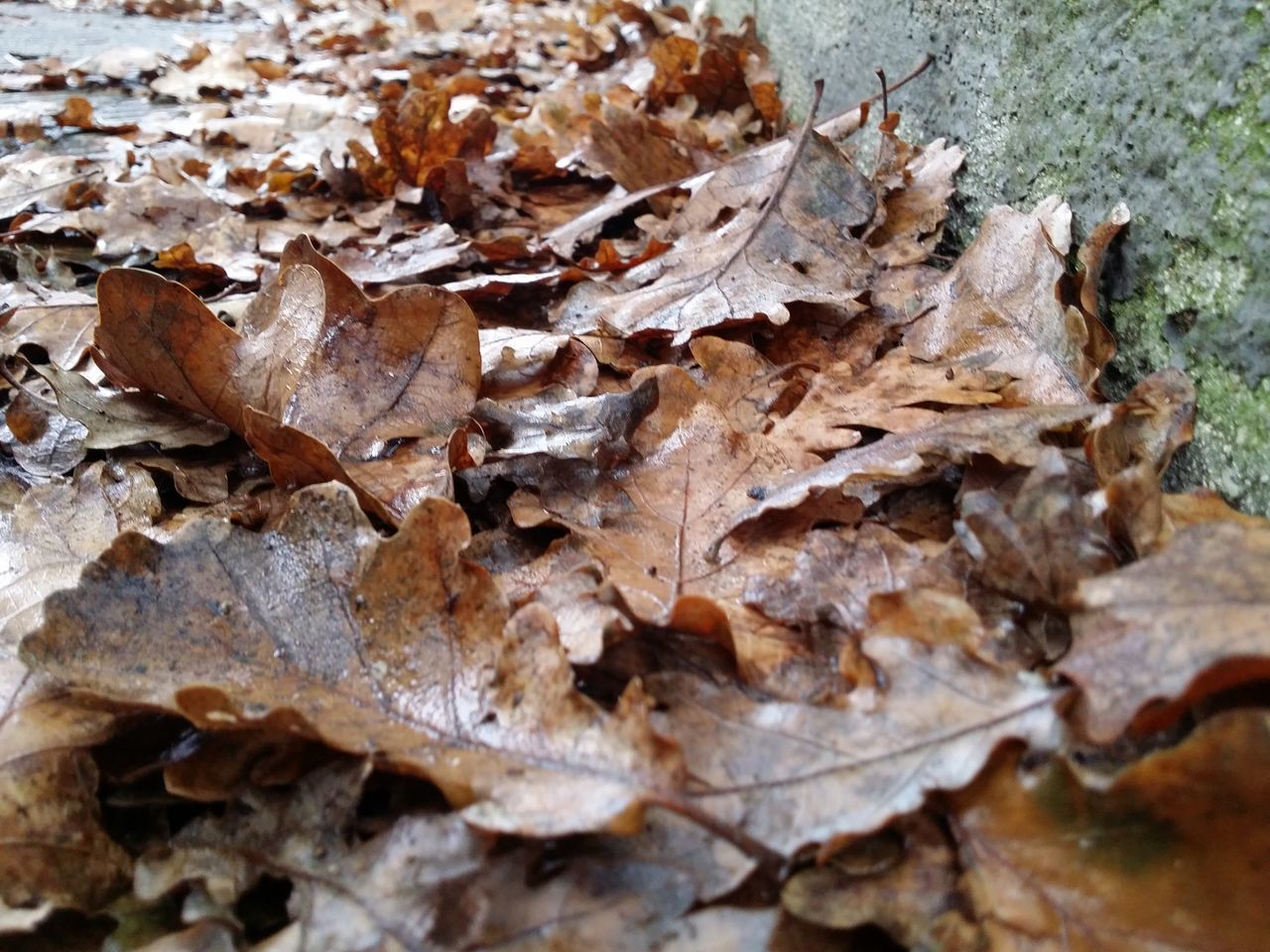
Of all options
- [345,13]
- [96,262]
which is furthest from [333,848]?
[345,13]

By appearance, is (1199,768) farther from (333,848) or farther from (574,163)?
(574,163)

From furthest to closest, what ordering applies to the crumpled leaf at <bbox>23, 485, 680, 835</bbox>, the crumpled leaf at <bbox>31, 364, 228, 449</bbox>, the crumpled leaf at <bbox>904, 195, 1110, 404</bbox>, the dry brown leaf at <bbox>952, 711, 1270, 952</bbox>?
the crumpled leaf at <bbox>31, 364, 228, 449</bbox> < the crumpled leaf at <bbox>904, 195, 1110, 404</bbox> < the crumpled leaf at <bbox>23, 485, 680, 835</bbox> < the dry brown leaf at <bbox>952, 711, 1270, 952</bbox>

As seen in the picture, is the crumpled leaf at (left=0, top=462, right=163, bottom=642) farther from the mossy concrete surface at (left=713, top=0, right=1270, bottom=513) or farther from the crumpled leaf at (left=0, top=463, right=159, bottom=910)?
the mossy concrete surface at (left=713, top=0, right=1270, bottom=513)

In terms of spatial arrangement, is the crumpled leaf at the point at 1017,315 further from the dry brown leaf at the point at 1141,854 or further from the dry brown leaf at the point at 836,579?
the dry brown leaf at the point at 1141,854

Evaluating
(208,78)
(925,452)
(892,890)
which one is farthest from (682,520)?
(208,78)

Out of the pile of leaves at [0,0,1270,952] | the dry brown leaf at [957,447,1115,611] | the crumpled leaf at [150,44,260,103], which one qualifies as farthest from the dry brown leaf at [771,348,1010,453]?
the crumpled leaf at [150,44,260,103]

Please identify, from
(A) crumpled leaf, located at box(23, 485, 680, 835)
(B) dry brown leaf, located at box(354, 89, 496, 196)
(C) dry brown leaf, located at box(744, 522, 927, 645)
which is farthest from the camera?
(B) dry brown leaf, located at box(354, 89, 496, 196)

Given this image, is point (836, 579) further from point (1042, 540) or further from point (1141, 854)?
point (1141, 854)
